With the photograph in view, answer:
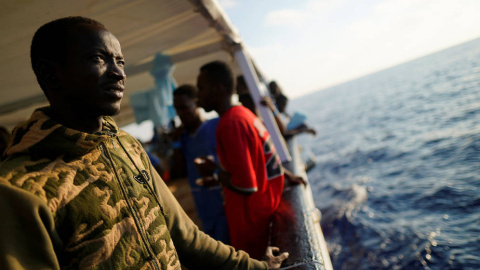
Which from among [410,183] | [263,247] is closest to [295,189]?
[263,247]

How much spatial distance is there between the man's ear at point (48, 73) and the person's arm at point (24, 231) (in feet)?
1.25

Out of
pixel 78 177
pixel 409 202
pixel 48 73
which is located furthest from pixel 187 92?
pixel 409 202

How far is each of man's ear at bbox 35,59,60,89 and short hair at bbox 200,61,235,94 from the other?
4.98 ft

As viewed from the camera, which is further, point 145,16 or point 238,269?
point 145,16

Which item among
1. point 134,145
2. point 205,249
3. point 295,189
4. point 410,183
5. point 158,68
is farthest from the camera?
point 410,183

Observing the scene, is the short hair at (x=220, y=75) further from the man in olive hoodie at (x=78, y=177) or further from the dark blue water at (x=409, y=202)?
the dark blue water at (x=409, y=202)

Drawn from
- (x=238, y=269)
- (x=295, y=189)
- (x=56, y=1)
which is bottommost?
(x=295, y=189)

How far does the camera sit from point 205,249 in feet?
4.04

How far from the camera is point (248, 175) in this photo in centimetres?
183

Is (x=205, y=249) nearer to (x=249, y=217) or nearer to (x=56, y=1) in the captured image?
(x=249, y=217)

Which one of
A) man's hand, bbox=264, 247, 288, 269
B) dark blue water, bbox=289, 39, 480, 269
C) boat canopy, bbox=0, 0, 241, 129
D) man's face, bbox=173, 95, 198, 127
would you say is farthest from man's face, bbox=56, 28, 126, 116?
dark blue water, bbox=289, 39, 480, 269

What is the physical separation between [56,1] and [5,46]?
0.76 meters

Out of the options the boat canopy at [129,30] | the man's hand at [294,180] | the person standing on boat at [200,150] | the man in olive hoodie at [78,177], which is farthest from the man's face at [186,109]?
the man in olive hoodie at [78,177]

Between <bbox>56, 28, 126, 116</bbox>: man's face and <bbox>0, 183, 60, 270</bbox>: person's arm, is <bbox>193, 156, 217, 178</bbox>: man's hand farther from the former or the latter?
<bbox>0, 183, 60, 270</bbox>: person's arm
